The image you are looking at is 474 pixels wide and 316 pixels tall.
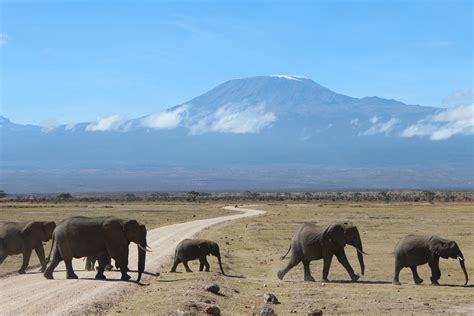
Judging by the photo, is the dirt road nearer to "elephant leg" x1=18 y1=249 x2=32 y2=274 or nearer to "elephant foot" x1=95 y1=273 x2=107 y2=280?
"elephant foot" x1=95 y1=273 x2=107 y2=280

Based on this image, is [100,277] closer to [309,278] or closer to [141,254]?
[141,254]

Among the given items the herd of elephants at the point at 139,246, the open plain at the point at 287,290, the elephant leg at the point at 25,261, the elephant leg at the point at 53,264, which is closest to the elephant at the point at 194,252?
the herd of elephants at the point at 139,246

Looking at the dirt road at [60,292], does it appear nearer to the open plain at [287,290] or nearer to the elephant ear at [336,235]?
the open plain at [287,290]

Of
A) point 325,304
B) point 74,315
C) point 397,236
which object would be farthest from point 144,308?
point 397,236

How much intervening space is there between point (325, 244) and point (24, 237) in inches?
483

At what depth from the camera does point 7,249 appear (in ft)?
104

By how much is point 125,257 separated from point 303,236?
288 inches

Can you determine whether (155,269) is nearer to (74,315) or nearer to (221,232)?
(74,315)

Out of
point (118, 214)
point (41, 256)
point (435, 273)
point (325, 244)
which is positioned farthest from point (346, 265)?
point (118, 214)

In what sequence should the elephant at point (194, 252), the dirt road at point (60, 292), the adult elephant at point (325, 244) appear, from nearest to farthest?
1. the dirt road at point (60, 292)
2. the adult elephant at point (325, 244)
3. the elephant at point (194, 252)

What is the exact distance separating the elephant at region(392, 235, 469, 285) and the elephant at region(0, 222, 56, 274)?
14133mm

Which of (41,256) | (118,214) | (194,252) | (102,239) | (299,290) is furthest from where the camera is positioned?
(118,214)

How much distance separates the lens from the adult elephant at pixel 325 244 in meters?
29.9

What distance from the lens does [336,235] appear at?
29.9 meters
